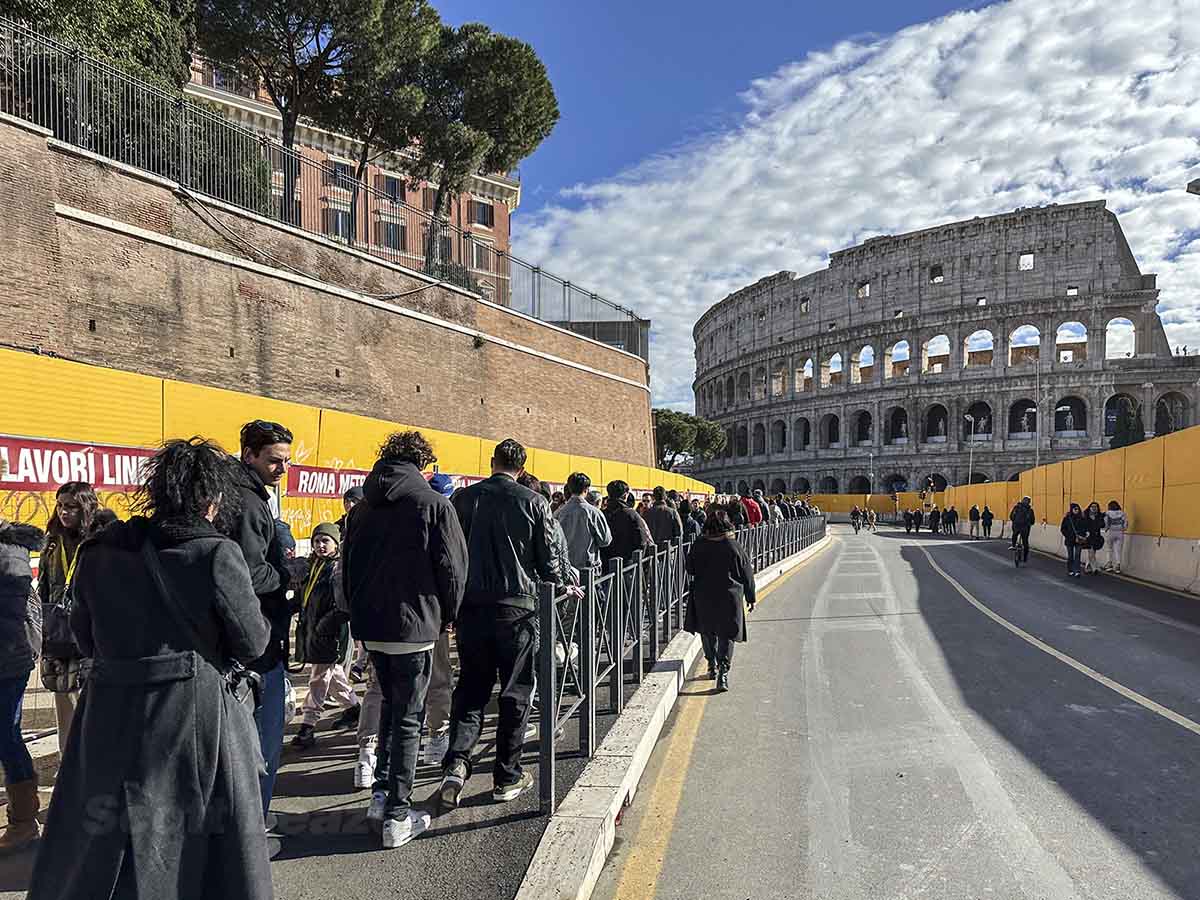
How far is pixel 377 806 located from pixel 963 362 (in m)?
66.8

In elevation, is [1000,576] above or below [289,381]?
below

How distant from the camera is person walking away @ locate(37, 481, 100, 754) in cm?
373

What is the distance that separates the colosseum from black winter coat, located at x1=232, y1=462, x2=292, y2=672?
63.9 m

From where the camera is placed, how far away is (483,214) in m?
51.9

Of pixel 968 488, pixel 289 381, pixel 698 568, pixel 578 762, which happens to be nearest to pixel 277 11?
pixel 289 381

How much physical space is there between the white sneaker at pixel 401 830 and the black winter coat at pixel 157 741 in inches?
Result: 47.2

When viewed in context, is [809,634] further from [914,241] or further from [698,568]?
[914,241]

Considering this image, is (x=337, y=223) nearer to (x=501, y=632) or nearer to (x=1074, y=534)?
(x=501, y=632)

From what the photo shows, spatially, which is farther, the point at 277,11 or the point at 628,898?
the point at 277,11

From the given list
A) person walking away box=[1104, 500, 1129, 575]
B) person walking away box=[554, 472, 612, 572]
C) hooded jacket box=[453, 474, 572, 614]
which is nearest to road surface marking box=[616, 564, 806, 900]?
hooded jacket box=[453, 474, 572, 614]

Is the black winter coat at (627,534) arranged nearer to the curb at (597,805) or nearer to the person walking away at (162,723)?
the curb at (597,805)

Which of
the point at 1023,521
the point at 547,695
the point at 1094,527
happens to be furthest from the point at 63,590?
the point at 1023,521

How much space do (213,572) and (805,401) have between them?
234 feet

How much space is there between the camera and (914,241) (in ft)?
216
